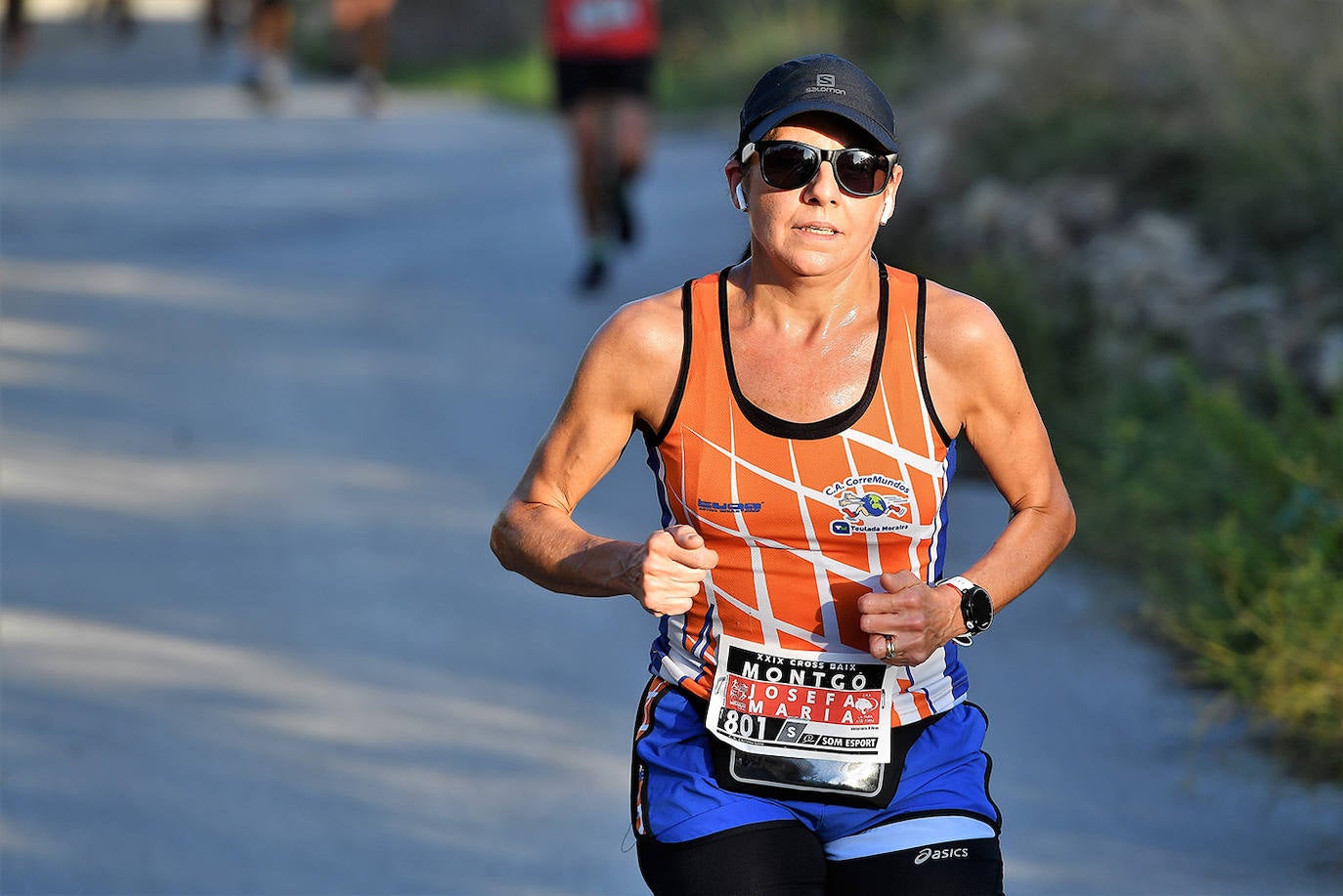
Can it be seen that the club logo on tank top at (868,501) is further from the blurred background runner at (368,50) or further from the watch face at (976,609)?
the blurred background runner at (368,50)

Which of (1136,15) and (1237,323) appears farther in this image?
(1136,15)

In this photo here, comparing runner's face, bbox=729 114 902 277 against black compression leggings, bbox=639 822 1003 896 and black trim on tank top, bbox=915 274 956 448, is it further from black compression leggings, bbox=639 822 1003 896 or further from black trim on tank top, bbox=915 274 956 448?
black compression leggings, bbox=639 822 1003 896

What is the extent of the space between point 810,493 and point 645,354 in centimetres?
34

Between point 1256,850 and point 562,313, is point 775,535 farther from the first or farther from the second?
point 562,313

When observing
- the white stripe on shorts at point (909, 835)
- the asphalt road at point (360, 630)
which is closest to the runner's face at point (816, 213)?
the white stripe on shorts at point (909, 835)

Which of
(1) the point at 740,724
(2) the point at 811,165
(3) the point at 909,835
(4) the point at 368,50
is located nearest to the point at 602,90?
(2) the point at 811,165

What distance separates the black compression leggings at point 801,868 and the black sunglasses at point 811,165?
0.95 m

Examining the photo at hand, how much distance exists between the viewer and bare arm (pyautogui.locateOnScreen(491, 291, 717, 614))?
2854 millimetres

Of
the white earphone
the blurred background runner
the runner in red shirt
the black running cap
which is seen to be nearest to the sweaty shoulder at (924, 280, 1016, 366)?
the white earphone

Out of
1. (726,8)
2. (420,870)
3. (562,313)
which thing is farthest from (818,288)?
(726,8)

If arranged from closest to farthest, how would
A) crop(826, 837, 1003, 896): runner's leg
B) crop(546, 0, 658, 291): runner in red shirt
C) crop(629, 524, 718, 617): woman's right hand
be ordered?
crop(629, 524, 718, 617): woman's right hand < crop(826, 837, 1003, 896): runner's leg < crop(546, 0, 658, 291): runner in red shirt

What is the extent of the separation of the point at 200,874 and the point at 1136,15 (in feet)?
25.7

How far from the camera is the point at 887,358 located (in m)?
2.88

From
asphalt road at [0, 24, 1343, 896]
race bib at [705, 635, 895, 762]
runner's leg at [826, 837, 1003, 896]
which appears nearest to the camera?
runner's leg at [826, 837, 1003, 896]
